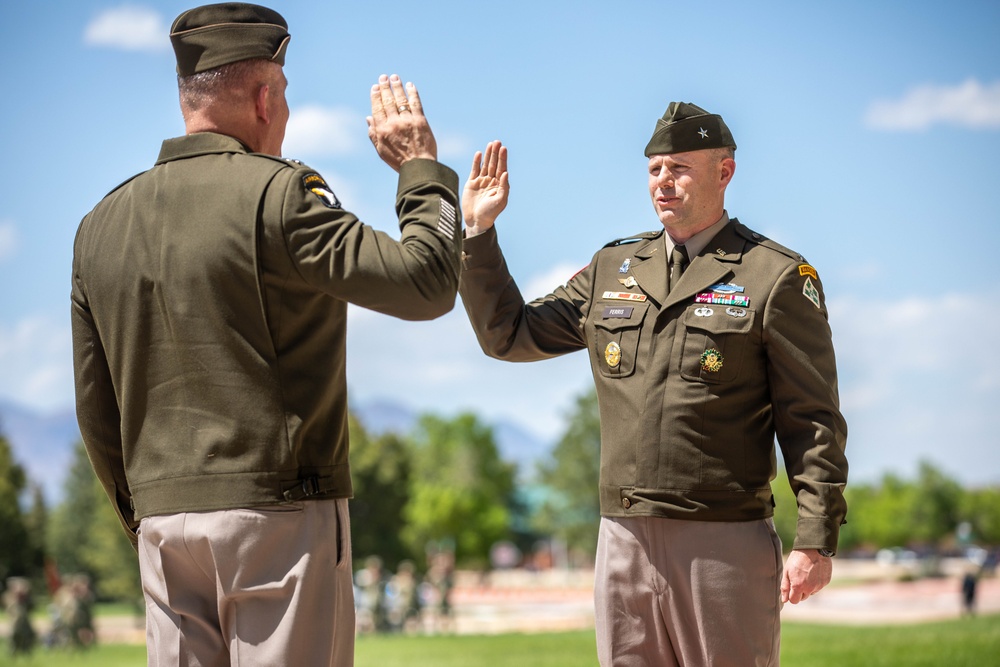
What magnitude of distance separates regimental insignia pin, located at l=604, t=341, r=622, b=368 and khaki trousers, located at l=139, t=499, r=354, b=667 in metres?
1.23

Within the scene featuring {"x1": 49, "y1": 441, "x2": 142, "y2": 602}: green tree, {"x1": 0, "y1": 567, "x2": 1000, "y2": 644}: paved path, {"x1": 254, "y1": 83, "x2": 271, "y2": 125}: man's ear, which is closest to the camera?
{"x1": 254, "y1": 83, "x2": 271, "y2": 125}: man's ear

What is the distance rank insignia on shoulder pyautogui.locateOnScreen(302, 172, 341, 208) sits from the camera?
257cm

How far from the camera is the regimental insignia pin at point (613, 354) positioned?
11.7 ft

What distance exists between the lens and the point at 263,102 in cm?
271

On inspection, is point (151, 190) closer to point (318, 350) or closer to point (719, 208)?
point (318, 350)

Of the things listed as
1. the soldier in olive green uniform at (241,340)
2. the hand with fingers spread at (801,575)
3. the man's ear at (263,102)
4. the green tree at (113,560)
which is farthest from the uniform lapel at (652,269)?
the green tree at (113,560)

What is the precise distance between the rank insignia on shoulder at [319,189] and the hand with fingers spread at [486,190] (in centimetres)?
117

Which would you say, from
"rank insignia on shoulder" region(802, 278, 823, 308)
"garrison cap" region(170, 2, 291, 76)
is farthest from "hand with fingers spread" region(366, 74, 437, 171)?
"rank insignia on shoulder" region(802, 278, 823, 308)

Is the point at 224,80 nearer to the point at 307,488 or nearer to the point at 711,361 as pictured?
the point at 307,488

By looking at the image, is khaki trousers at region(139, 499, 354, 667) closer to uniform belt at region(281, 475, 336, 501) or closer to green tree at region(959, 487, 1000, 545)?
uniform belt at region(281, 475, 336, 501)

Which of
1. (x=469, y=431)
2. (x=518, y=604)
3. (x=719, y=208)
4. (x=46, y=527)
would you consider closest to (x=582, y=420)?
(x=469, y=431)

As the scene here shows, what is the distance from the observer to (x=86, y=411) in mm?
2852

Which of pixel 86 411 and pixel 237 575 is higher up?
pixel 86 411

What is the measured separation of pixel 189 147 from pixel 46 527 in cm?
4280
